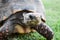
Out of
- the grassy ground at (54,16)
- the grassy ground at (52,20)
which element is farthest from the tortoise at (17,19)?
the grassy ground at (54,16)

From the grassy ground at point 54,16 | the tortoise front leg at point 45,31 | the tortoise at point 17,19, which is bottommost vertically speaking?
the grassy ground at point 54,16

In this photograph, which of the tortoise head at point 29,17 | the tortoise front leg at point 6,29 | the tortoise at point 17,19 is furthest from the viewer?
the tortoise at point 17,19

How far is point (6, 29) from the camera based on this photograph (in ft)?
13.7

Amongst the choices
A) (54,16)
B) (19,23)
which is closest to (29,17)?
(19,23)

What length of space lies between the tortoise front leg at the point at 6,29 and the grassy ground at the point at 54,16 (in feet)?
3.31

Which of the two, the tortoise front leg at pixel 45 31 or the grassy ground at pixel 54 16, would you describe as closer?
the tortoise front leg at pixel 45 31

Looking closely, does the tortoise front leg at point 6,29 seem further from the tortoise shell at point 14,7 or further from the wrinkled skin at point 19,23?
the tortoise shell at point 14,7

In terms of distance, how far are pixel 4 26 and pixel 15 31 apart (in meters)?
0.25

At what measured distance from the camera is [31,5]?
4504 mm

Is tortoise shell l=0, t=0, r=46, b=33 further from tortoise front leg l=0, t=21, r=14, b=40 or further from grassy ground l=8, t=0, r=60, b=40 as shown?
grassy ground l=8, t=0, r=60, b=40

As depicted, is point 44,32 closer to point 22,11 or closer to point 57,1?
point 22,11

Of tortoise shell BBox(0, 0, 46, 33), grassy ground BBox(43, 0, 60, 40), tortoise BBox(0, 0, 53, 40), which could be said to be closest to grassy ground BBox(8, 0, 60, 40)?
grassy ground BBox(43, 0, 60, 40)

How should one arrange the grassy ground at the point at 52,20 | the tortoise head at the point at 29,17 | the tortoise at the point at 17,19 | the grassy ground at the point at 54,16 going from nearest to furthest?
the tortoise head at the point at 29,17 → the tortoise at the point at 17,19 → the grassy ground at the point at 52,20 → the grassy ground at the point at 54,16

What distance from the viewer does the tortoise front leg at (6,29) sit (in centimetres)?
414
